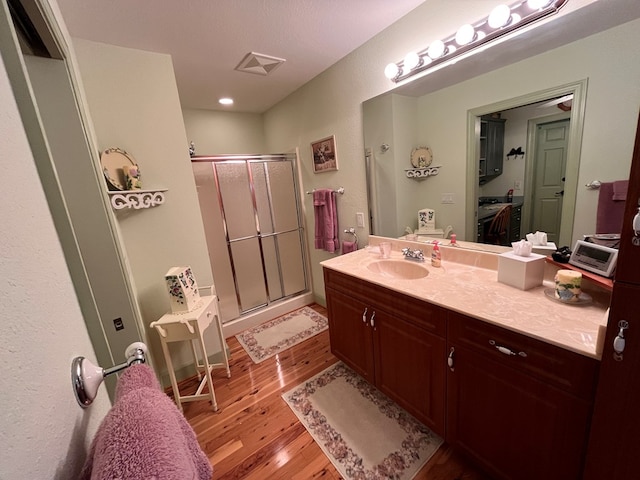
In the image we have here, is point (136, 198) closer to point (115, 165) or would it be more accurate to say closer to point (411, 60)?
point (115, 165)

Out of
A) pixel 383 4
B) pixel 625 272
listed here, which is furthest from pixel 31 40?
pixel 625 272

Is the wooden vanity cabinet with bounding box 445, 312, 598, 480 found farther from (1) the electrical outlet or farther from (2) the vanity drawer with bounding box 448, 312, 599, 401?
(1) the electrical outlet

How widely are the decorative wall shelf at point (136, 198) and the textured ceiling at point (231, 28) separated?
0.89 meters

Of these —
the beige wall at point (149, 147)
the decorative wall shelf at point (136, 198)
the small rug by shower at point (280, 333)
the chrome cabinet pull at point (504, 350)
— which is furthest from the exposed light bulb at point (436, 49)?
the small rug by shower at point (280, 333)

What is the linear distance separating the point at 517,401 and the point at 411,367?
475 mm

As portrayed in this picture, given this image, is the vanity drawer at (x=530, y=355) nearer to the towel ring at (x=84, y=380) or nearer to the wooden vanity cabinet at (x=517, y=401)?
the wooden vanity cabinet at (x=517, y=401)

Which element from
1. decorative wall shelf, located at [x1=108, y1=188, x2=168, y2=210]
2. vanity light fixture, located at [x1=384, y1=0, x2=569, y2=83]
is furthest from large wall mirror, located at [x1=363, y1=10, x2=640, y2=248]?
decorative wall shelf, located at [x1=108, y1=188, x2=168, y2=210]

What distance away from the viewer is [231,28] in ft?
5.09

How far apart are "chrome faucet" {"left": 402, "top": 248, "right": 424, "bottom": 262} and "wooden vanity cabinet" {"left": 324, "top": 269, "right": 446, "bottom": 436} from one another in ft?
1.46

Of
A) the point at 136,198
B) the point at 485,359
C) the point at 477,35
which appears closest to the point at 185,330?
the point at 136,198

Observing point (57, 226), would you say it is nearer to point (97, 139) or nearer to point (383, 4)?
point (97, 139)

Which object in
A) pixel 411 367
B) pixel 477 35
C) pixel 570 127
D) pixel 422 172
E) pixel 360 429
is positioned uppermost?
pixel 477 35

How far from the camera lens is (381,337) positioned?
1519 millimetres

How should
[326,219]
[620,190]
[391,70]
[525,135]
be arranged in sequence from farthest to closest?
[326,219] → [391,70] → [525,135] → [620,190]
